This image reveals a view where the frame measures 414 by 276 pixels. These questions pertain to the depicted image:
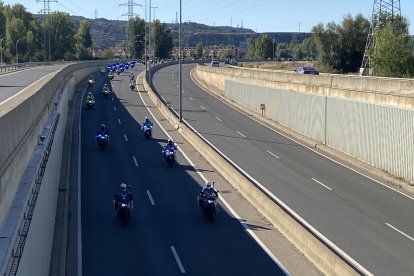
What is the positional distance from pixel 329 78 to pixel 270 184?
51.9 ft

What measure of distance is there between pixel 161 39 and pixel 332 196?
14196 cm

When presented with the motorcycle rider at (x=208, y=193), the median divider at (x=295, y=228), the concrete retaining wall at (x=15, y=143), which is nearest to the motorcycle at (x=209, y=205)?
the motorcycle rider at (x=208, y=193)

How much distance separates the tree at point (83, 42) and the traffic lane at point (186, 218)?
414 ft

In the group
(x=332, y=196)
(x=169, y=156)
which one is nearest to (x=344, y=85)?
(x=169, y=156)

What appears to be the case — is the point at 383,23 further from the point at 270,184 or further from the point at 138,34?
the point at 138,34

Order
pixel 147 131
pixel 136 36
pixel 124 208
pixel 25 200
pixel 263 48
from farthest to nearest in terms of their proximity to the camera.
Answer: pixel 263 48
pixel 136 36
pixel 147 131
pixel 124 208
pixel 25 200

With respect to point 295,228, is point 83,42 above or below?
A: above

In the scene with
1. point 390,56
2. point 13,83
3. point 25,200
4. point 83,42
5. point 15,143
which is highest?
point 83,42

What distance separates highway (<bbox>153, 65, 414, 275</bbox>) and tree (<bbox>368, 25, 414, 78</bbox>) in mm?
15780

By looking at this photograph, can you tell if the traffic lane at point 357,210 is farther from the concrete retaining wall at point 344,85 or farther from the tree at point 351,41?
the tree at point 351,41

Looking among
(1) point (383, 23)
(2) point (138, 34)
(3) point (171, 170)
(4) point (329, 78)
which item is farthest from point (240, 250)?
(2) point (138, 34)

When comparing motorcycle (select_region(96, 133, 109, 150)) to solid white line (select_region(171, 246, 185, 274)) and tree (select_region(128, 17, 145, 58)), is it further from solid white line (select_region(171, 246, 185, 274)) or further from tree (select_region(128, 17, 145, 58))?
tree (select_region(128, 17, 145, 58))

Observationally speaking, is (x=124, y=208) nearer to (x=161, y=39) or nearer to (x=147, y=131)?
(x=147, y=131)

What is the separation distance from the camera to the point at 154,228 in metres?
20.1
